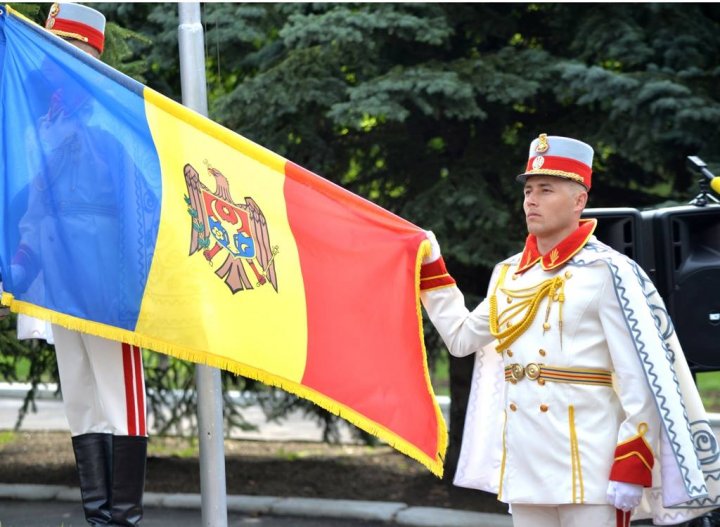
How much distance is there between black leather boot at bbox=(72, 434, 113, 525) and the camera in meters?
4.79

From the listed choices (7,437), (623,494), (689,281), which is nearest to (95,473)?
(623,494)

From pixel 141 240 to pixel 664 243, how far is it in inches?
103

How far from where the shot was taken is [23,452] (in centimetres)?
1105

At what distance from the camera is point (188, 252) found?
4.70 metres

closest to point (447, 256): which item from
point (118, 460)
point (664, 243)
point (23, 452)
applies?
→ point (664, 243)

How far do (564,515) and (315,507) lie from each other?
4.44 meters

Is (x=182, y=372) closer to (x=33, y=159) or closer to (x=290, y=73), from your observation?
(x=290, y=73)

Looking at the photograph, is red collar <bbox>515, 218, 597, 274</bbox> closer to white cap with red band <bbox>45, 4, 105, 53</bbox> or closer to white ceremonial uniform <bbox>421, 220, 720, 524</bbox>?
white ceremonial uniform <bbox>421, 220, 720, 524</bbox>

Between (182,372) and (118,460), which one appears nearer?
(118,460)

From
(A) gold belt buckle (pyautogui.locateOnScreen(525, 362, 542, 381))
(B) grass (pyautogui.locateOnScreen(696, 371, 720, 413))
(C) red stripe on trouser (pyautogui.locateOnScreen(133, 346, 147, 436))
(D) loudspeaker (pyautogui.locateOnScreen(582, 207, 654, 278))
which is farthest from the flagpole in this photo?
(B) grass (pyautogui.locateOnScreen(696, 371, 720, 413))

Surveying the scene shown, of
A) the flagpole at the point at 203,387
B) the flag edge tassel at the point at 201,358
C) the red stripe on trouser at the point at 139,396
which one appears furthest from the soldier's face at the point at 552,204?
the red stripe on trouser at the point at 139,396

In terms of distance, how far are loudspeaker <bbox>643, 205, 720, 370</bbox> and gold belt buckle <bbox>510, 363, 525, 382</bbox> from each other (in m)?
1.78

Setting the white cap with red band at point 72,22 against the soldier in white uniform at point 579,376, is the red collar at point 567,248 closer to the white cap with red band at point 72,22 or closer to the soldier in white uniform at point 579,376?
the soldier in white uniform at point 579,376

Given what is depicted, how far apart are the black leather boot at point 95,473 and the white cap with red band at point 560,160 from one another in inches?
81.1
